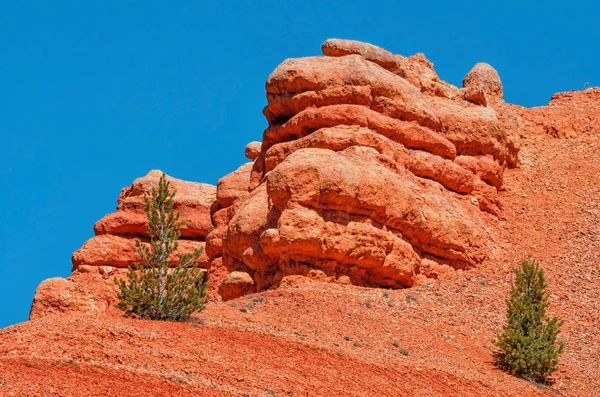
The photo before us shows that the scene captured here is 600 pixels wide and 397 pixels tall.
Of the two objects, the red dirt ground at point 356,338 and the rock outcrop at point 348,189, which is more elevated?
the rock outcrop at point 348,189

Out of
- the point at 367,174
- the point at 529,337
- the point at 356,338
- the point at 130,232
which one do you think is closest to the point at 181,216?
the point at 130,232

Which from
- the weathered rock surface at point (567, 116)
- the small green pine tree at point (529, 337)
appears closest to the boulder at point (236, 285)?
the small green pine tree at point (529, 337)

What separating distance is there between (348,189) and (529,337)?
723 centimetres

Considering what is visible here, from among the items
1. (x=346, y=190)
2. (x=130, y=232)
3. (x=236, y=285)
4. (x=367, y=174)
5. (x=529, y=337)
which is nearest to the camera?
(x=529, y=337)

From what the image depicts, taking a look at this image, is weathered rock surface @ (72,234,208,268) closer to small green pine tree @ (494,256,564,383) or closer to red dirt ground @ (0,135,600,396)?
red dirt ground @ (0,135,600,396)

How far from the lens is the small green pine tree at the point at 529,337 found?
27.3 m

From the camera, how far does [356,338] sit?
1043 inches

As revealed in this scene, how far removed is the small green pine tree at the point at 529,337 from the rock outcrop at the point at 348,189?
176 inches

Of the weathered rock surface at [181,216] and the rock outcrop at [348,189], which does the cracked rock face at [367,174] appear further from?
the weathered rock surface at [181,216]

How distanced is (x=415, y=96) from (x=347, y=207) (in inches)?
309

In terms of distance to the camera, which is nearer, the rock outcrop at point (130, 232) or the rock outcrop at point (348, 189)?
the rock outcrop at point (348, 189)

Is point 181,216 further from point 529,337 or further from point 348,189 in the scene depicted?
point 529,337

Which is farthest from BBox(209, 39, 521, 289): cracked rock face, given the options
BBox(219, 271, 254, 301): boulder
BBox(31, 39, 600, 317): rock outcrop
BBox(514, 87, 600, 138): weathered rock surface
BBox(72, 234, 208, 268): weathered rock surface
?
BBox(72, 234, 208, 268): weathered rock surface

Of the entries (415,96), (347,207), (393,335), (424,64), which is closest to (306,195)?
(347,207)
